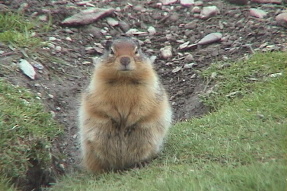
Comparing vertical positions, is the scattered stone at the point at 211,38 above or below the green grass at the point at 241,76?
below

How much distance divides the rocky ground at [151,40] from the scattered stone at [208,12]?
0.02 metres

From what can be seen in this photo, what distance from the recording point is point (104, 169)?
6.11m

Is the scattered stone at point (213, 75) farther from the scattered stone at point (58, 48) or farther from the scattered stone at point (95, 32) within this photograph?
the scattered stone at point (58, 48)

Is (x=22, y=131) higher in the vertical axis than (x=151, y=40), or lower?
higher

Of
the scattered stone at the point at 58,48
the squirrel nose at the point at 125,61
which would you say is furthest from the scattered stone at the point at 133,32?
the squirrel nose at the point at 125,61

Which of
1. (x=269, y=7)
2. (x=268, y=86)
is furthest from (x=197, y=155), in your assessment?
(x=269, y=7)

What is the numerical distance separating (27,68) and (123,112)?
201 centimetres

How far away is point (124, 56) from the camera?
18.6 ft

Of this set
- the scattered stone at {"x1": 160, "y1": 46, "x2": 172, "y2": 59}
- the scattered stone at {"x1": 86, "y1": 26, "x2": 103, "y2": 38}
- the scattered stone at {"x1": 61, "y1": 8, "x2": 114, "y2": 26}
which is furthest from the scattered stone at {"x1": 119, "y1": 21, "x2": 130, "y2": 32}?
the scattered stone at {"x1": 160, "y1": 46, "x2": 172, "y2": 59}

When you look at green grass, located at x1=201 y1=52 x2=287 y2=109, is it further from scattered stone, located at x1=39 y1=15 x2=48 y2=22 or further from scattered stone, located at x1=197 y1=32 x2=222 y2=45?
scattered stone, located at x1=39 y1=15 x2=48 y2=22

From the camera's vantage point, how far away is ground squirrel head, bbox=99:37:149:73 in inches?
221

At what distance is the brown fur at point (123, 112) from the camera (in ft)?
18.9

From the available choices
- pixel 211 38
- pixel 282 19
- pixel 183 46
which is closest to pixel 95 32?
pixel 183 46

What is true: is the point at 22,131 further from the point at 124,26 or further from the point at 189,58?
the point at 124,26
